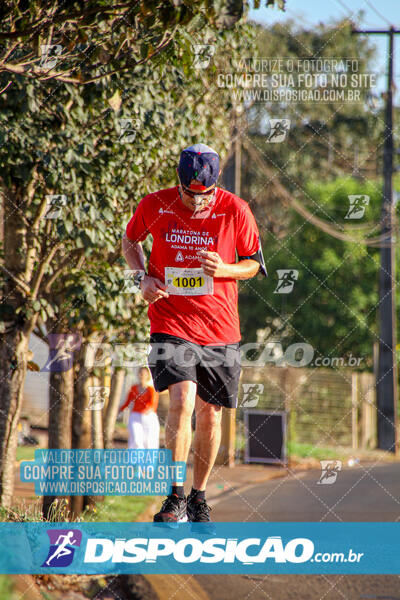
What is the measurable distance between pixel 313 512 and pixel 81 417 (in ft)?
11.1

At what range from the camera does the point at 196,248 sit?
4.83 meters

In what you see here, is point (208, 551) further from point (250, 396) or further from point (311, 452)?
point (311, 452)

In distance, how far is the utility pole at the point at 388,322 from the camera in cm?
1912

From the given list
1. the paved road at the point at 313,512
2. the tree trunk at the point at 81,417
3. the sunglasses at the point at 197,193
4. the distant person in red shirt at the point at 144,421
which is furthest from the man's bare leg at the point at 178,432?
the distant person in red shirt at the point at 144,421

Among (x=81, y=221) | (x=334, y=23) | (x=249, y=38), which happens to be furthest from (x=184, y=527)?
(x=334, y=23)

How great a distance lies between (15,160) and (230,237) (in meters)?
3.24

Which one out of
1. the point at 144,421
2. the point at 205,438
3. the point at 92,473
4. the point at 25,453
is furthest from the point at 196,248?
the point at 25,453

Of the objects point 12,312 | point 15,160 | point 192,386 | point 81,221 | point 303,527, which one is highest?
point 15,160

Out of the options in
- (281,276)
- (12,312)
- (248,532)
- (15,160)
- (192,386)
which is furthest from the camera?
(281,276)

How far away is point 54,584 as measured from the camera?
539cm

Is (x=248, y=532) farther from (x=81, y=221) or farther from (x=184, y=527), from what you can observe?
(x=81, y=221)

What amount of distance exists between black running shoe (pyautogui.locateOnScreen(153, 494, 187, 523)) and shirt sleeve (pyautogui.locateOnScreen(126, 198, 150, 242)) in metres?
1.62

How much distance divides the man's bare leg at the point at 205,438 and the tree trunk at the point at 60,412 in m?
3.96

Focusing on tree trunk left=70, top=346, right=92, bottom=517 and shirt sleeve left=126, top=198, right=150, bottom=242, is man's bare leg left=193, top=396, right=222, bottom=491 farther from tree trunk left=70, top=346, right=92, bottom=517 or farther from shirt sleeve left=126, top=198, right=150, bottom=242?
tree trunk left=70, top=346, right=92, bottom=517
